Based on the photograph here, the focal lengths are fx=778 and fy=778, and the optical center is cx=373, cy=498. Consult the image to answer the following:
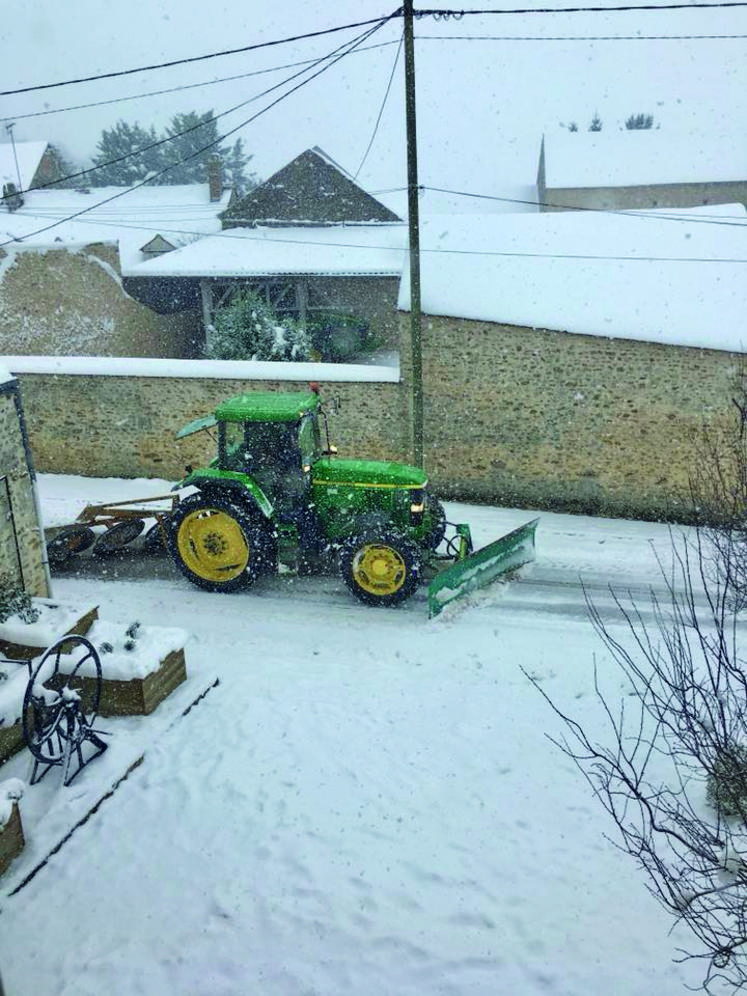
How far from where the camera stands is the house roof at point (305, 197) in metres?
25.3

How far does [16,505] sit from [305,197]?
20.4m

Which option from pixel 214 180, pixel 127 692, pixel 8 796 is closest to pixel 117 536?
pixel 127 692

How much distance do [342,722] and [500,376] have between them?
7.53 m

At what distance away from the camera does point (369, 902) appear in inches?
181

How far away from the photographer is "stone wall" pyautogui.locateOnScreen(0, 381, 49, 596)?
750 centimetres

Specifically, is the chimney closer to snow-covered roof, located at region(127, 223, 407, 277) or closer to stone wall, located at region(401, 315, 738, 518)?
snow-covered roof, located at region(127, 223, 407, 277)

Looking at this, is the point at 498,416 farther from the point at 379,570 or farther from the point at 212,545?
the point at 212,545

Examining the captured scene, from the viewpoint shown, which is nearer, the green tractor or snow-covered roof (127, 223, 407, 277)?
the green tractor

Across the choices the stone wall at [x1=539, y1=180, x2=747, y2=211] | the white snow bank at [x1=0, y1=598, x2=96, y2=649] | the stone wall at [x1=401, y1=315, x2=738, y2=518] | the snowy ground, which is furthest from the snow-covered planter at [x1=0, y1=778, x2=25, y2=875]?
the stone wall at [x1=539, y1=180, x2=747, y2=211]

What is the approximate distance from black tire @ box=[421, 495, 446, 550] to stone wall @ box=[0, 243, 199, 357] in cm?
1309

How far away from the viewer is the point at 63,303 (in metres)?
19.3

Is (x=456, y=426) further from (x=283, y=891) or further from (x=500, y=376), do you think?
(x=283, y=891)

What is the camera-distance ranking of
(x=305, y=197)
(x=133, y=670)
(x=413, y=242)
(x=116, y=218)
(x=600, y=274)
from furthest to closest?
(x=116, y=218) < (x=305, y=197) < (x=600, y=274) < (x=413, y=242) < (x=133, y=670)

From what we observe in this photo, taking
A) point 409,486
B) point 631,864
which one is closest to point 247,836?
point 631,864
